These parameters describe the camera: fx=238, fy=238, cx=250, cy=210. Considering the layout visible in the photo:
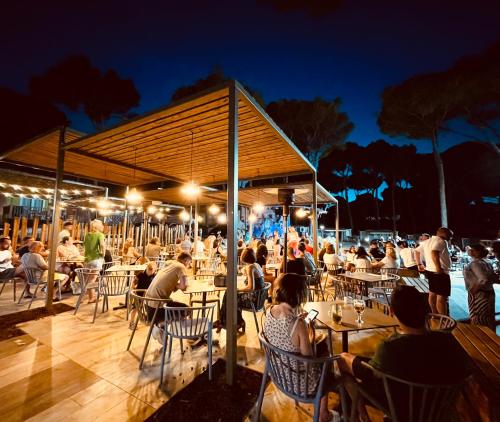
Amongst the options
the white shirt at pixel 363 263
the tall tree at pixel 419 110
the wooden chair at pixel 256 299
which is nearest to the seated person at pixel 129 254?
the wooden chair at pixel 256 299

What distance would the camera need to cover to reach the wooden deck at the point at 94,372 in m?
1.98

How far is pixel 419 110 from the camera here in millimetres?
12086

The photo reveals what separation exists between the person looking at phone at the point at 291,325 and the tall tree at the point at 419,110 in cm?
1396

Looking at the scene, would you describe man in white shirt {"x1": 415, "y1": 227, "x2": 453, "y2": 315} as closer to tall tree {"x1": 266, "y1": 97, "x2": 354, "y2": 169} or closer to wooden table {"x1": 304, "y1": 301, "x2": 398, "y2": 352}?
wooden table {"x1": 304, "y1": 301, "x2": 398, "y2": 352}

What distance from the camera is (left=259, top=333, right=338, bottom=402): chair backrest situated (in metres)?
1.54

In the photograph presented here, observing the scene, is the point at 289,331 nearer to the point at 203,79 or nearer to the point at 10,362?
the point at 10,362

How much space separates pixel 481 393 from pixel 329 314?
45.8 inches

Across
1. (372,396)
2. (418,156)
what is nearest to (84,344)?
(372,396)

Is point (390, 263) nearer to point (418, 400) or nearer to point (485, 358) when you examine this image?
point (485, 358)

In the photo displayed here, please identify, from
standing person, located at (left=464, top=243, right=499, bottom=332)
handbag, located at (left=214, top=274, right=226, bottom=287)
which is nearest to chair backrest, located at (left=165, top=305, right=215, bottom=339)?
handbag, located at (left=214, top=274, right=226, bottom=287)

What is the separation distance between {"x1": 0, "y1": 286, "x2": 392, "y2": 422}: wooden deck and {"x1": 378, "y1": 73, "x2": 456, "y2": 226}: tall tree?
41.7 ft

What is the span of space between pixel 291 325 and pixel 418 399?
0.76 m

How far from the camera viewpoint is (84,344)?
310cm

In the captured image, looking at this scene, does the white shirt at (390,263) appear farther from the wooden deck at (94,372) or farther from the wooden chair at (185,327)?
the wooden chair at (185,327)
